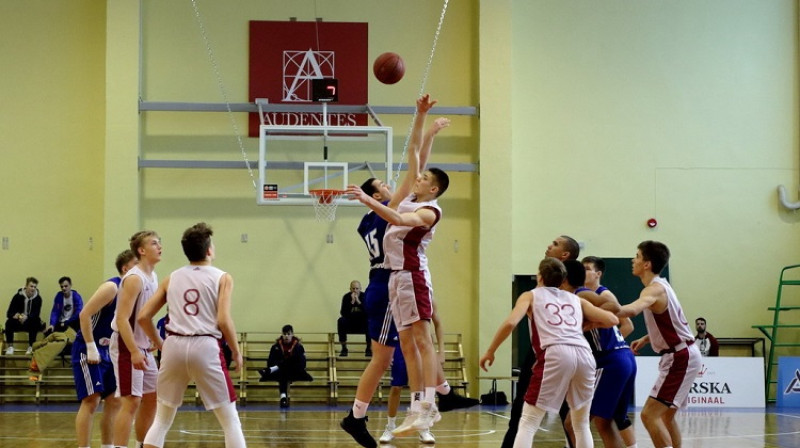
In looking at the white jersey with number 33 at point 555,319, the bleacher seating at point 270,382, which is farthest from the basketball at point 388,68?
the bleacher seating at point 270,382

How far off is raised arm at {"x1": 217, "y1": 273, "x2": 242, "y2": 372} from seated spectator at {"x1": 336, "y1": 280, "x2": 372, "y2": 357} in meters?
9.90

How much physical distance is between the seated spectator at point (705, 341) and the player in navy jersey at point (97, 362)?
11.1m

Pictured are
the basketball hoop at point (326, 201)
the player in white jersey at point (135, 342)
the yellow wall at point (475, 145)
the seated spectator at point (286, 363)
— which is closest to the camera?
the player in white jersey at point (135, 342)

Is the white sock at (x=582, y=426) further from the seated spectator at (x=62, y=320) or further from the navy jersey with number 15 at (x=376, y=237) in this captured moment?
the seated spectator at (x=62, y=320)

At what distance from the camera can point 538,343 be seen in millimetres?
6109

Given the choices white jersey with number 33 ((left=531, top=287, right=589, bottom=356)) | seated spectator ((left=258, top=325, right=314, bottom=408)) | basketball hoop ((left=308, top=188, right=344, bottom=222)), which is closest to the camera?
white jersey with number 33 ((left=531, top=287, right=589, bottom=356))

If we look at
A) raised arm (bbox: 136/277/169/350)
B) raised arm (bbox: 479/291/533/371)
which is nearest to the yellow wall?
raised arm (bbox: 479/291/533/371)

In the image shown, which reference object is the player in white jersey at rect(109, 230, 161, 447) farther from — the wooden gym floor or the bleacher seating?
the bleacher seating

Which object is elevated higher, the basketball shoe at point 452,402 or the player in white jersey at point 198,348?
the player in white jersey at point 198,348

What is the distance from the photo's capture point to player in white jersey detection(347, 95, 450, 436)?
6855 millimetres

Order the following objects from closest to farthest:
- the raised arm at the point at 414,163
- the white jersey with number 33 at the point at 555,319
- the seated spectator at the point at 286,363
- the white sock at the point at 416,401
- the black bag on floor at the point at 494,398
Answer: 1. the white jersey with number 33 at the point at 555,319
2. the white sock at the point at 416,401
3. the raised arm at the point at 414,163
4. the seated spectator at the point at 286,363
5. the black bag on floor at the point at 494,398

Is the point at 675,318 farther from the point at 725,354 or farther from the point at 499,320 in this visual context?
the point at 725,354

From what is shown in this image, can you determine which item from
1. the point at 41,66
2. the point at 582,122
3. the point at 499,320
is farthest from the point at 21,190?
the point at 582,122

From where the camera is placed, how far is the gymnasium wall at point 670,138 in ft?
54.1
